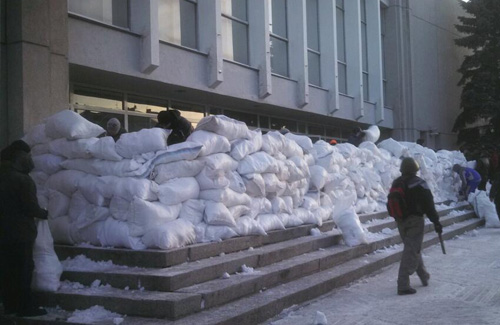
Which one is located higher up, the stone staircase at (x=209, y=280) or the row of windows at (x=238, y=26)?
the row of windows at (x=238, y=26)

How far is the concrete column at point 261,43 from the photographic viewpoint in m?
15.6

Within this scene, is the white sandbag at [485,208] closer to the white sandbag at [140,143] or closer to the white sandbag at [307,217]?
the white sandbag at [307,217]

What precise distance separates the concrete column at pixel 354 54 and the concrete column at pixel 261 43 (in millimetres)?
6448

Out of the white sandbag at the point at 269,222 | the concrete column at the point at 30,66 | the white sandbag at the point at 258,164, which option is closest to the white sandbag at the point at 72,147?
the concrete column at the point at 30,66

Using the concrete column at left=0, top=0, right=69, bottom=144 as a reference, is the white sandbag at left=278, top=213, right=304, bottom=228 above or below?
below

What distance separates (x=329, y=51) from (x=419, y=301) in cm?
1391

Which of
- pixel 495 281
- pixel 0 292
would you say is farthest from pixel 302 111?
pixel 0 292

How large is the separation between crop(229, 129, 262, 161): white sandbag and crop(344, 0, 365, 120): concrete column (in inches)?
536

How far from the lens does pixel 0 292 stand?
227 inches

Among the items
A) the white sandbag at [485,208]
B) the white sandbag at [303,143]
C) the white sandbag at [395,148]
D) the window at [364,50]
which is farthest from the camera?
the window at [364,50]

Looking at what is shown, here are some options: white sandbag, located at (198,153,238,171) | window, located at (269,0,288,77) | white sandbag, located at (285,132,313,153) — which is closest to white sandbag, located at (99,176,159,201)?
white sandbag, located at (198,153,238,171)

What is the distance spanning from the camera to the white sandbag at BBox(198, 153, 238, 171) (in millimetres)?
7070

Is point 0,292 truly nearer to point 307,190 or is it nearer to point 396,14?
point 307,190

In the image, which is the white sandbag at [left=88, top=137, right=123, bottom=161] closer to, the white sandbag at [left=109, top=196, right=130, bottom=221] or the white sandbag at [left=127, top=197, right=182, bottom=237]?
the white sandbag at [left=109, top=196, right=130, bottom=221]
